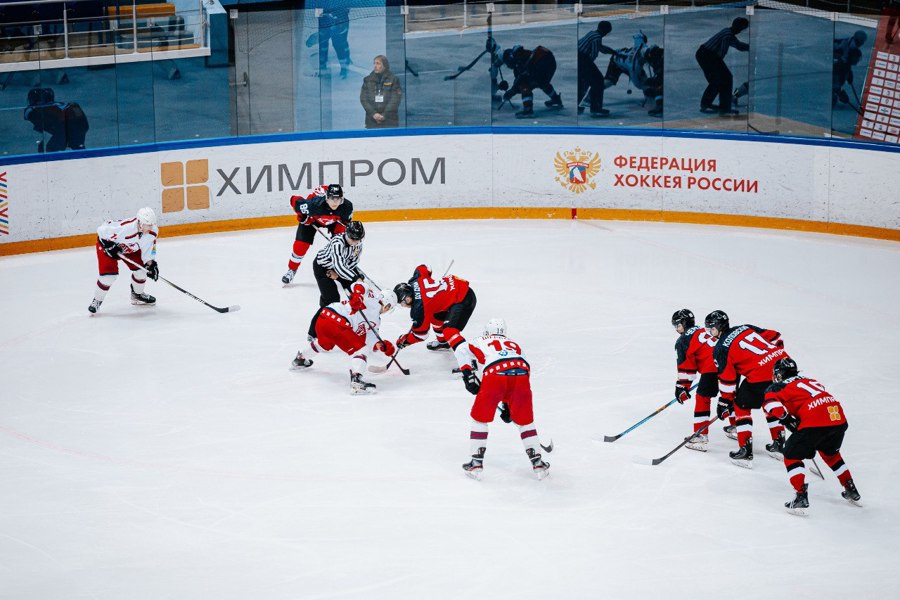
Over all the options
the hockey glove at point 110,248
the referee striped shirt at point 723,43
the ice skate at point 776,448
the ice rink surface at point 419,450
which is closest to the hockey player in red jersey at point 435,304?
the ice rink surface at point 419,450

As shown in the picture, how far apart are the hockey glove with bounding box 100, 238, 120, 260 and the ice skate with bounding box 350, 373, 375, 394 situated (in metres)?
2.69

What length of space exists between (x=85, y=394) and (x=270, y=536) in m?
2.78

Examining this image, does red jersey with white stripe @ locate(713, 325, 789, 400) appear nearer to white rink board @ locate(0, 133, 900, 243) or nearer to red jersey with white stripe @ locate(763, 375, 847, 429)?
red jersey with white stripe @ locate(763, 375, 847, 429)

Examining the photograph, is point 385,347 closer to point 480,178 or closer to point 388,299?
point 388,299

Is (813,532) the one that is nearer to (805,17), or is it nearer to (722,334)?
(722,334)

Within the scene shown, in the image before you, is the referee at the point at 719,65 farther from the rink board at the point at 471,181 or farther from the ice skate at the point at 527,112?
the ice skate at the point at 527,112

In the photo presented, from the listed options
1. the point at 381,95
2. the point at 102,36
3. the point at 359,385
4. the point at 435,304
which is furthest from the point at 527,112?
the point at 359,385

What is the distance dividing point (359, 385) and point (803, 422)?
316cm

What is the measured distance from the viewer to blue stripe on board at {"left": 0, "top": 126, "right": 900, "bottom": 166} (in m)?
12.6

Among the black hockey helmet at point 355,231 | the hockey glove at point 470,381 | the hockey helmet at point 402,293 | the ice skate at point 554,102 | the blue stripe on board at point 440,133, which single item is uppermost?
the ice skate at point 554,102

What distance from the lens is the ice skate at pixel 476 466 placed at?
7.27 meters

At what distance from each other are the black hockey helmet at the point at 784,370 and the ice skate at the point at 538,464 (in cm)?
135

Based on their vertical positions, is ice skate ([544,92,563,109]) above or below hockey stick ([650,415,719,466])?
above

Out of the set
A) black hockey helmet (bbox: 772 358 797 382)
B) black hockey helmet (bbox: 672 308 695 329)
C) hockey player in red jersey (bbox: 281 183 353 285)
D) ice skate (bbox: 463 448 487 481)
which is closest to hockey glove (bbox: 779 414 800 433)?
black hockey helmet (bbox: 772 358 797 382)
